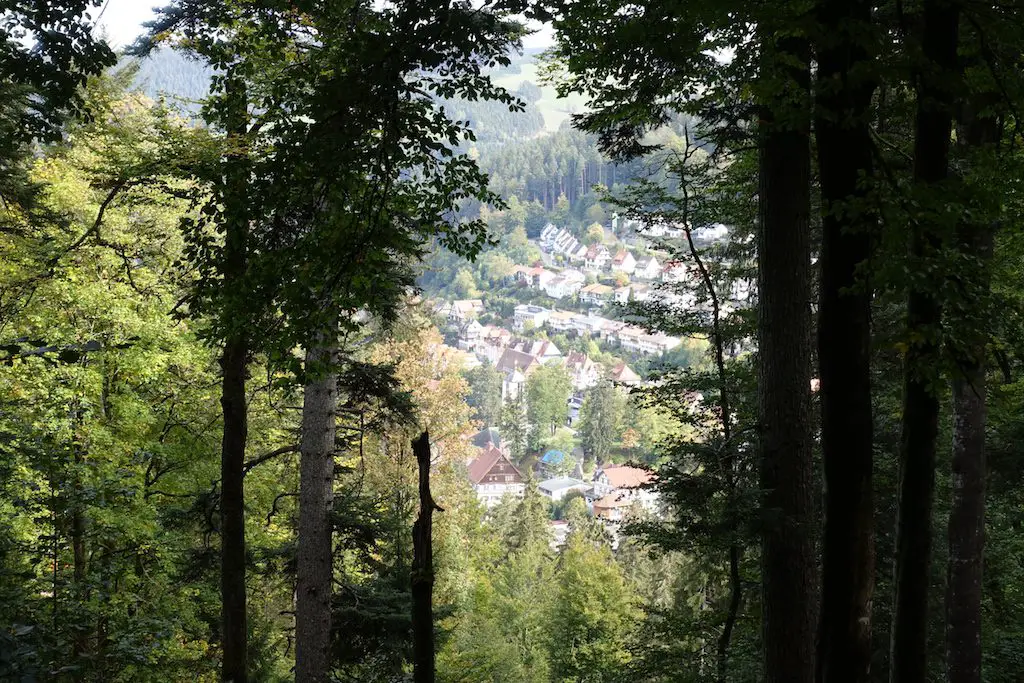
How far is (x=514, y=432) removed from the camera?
8369cm

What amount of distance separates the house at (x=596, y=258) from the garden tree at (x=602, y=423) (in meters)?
86.3

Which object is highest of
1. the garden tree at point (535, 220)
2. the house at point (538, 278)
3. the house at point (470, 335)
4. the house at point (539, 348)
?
the garden tree at point (535, 220)

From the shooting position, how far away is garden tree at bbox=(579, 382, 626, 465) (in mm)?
75812

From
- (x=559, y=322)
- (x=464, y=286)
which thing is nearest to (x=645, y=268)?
(x=559, y=322)

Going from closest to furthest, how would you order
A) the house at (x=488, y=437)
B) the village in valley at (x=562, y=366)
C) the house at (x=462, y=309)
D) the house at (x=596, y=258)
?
the village in valley at (x=562, y=366) → the house at (x=488, y=437) → the house at (x=462, y=309) → the house at (x=596, y=258)

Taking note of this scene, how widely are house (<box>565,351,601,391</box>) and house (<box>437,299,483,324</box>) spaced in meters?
23.6

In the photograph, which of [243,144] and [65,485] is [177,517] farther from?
[243,144]

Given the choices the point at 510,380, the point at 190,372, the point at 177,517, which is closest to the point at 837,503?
the point at 177,517

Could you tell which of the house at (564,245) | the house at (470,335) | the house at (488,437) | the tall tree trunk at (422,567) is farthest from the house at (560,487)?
the house at (564,245)

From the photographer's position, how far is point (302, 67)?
4973 millimetres

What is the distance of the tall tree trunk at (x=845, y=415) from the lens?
12.1ft

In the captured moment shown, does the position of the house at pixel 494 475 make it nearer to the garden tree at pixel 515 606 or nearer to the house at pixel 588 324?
the garden tree at pixel 515 606

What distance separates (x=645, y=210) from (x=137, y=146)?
5096 mm

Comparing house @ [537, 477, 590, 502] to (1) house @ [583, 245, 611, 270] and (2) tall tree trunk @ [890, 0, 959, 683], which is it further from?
(1) house @ [583, 245, 611, 270]
